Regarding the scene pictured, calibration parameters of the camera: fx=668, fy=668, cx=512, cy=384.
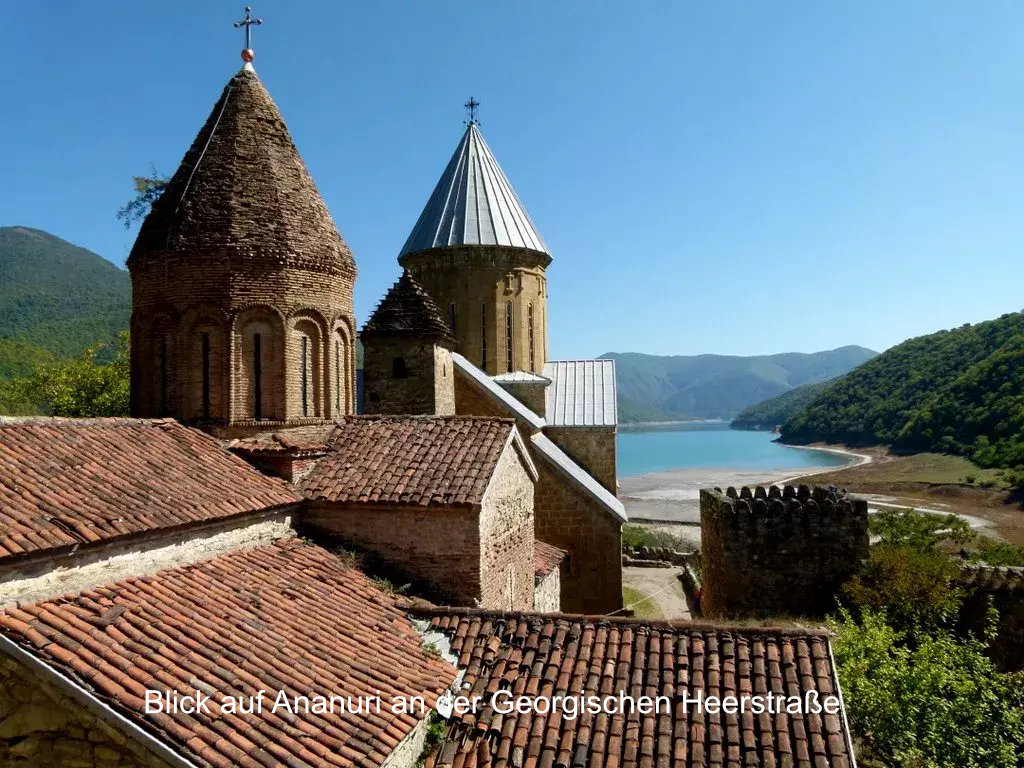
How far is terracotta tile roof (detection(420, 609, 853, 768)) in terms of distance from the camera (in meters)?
4.78

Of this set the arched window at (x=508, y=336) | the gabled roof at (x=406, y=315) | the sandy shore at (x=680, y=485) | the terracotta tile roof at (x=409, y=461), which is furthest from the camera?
the sandy shore at (x=680, y=485)

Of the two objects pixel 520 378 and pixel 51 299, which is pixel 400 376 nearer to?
pixel 520 378

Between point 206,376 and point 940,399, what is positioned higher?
point 940,399

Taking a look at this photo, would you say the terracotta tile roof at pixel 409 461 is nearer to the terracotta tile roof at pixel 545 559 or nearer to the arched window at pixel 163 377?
the arched window at pixel 163 377

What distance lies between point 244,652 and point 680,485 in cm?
4876

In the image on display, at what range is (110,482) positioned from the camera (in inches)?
226

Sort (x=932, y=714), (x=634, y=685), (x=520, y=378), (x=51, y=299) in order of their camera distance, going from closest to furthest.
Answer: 1. (x=634, y=685)
2. (x=932, y=714)
3. (x=520, y=378)
4. (x=51, y=299)

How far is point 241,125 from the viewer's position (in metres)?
8.79

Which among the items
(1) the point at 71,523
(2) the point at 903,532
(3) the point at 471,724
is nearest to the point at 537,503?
(3) the point at 471,724

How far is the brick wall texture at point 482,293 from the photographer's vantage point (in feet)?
53.7

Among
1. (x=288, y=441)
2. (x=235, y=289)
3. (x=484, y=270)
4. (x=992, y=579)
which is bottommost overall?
(x=992, y=579)

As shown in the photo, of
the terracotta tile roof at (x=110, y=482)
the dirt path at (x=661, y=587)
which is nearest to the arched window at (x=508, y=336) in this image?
the dirt path at (x=661, y=587)

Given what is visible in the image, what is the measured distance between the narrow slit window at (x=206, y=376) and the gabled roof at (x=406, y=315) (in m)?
3.46

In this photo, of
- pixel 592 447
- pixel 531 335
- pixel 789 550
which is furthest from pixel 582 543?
pixel 531 335
